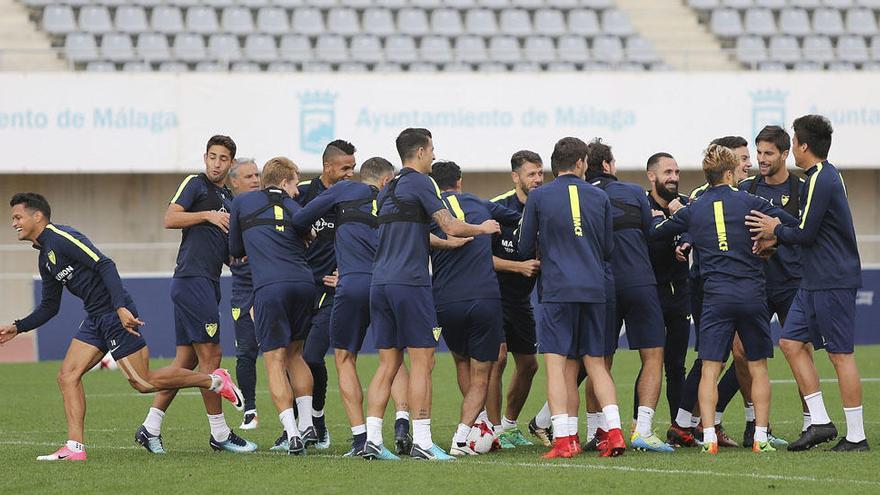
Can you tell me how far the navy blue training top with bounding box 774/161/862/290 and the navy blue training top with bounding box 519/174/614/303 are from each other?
4.06 feet

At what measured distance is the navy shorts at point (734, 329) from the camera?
9320 mm

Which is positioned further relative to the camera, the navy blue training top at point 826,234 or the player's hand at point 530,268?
the player's hand at point 530,268

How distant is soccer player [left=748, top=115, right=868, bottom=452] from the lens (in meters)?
9.23

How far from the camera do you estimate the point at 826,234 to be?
9398mm

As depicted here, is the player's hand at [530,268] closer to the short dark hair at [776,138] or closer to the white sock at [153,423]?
the short dark hair at [776,138]

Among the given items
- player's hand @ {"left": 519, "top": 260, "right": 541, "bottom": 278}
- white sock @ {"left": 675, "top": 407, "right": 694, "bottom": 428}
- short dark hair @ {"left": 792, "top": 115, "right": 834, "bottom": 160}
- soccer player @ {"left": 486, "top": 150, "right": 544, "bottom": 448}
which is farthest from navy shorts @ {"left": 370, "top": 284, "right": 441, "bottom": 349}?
short dark hair @ {"left": 792, "top": 115, "right": 834, "bottom": 160}

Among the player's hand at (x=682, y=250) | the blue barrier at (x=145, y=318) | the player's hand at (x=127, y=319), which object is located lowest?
the blue barrier at (x=145, y=318)

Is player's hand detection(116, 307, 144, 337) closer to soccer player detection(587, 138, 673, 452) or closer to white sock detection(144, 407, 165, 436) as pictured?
white sock detection(144, 407, 165, 436)

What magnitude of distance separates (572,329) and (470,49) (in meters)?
16.0

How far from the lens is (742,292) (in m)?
9.28

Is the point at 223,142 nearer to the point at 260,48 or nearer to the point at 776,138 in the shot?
the point at 776,138

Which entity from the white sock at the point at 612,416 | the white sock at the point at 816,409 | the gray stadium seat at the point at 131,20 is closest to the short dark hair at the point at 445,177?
the white sock at the point at 612,416

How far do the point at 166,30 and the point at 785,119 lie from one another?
10.9 meters

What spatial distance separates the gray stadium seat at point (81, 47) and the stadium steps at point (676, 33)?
9973 mm
